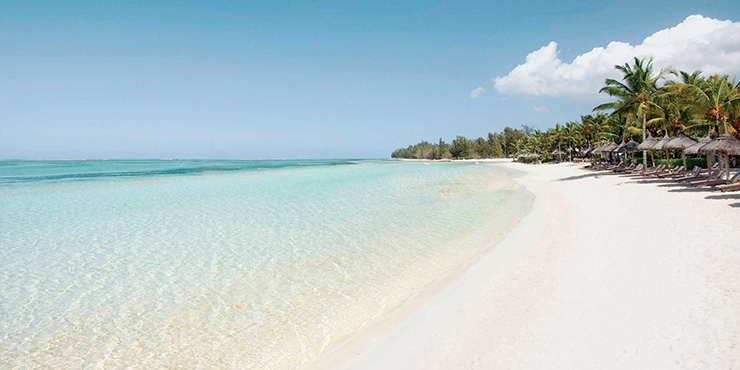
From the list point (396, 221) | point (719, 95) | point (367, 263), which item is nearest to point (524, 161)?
point (719, 95)

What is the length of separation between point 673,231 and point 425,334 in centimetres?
627

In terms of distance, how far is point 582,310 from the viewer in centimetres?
403

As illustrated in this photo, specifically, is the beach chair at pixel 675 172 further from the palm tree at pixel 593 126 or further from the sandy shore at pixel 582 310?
the palm tree at pixel 593 126

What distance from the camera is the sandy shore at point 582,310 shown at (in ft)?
10.5

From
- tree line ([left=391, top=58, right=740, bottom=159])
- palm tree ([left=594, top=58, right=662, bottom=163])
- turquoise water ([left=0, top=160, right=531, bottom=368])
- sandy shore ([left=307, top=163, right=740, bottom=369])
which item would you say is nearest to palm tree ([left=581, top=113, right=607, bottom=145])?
tree line ([left=391, top=58, right=740, bottom=159])

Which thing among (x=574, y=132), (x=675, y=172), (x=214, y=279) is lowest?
(x=214, y=279)

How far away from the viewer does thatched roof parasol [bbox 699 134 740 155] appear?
1212 cm

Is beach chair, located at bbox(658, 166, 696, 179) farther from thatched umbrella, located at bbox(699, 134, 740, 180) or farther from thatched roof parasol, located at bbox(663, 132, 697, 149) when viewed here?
thatched umbrella, located at bbox(699, 134, 740, 180)

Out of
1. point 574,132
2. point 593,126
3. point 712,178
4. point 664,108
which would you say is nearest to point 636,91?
point 664,108

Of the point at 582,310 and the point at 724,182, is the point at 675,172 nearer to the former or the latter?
the point at 724,182

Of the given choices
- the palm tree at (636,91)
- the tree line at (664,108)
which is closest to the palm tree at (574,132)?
the tree line at (664,108)

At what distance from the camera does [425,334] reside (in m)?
3.92

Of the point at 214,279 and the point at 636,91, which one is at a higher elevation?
the point at 636,91

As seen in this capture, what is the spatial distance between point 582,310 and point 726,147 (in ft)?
43.1
